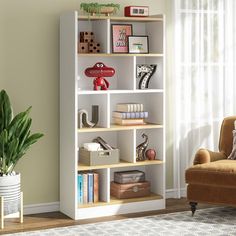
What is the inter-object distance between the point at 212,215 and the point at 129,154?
0.91m

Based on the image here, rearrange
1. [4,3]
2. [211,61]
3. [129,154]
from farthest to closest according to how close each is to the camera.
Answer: [211,61] → [129,154] → [4,3]

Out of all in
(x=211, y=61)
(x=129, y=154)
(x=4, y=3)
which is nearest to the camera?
(x=4, y=3)

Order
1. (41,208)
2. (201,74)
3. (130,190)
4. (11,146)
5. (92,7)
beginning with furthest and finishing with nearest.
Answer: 1. (201,74)
2. (130,190)
3. (41,208)
4. (92,7)
5. (11,146)

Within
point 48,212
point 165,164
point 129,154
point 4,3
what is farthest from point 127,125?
point 4,3

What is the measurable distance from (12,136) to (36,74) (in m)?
0.68

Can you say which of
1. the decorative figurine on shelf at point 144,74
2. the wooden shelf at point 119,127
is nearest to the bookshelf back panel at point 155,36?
the decorative figurine on shelf at point 144,74

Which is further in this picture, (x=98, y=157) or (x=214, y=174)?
(x=98, y=157)

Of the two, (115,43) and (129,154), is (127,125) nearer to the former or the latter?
(129,154)

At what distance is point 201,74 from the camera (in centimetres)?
594

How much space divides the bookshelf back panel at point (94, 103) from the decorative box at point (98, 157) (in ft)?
0.83

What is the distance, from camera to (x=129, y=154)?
540 centimetres

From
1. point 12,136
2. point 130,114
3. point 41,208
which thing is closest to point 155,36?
point 130,114

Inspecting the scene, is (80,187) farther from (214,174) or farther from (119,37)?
(119,37)

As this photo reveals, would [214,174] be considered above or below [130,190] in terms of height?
above
